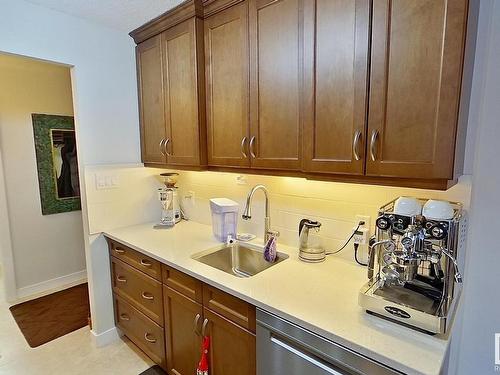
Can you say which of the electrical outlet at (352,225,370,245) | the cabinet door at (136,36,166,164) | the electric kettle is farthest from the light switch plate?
the electrical outlet at (352,225,370,245)

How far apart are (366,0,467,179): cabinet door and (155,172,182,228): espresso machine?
170cm

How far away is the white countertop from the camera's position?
0.90 meters

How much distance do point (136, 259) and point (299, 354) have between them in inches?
51.9

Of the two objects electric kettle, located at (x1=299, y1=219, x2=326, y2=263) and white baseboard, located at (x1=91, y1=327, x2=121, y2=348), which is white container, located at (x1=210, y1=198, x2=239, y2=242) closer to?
electric kettle, located at (x1=299, y1=219, x2=326, y2=263)

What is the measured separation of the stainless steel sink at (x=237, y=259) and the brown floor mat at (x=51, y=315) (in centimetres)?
156

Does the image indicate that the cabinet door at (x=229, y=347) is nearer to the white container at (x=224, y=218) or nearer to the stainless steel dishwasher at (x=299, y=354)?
the stainless steel dishwasher at (x=299, y=354)

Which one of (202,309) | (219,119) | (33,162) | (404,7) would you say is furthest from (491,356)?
(33,162)

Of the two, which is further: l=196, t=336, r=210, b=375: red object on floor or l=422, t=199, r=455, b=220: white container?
l=196, t=336, r=210, b=375: red object on floor

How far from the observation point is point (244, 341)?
4.33ft

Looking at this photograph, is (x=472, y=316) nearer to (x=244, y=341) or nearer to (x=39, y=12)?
(x=244, y=341)

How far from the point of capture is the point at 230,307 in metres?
1.36

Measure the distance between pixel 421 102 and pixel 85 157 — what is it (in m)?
2.12

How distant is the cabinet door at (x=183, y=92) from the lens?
179 cm

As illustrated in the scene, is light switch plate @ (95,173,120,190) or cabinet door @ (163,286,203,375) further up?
light switch plate @ (95,173,120,190)
